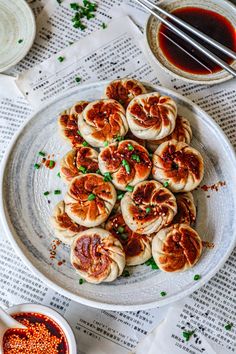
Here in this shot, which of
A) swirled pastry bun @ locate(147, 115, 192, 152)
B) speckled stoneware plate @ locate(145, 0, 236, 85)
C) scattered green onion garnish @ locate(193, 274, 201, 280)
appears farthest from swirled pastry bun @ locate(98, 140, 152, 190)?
speckled stoneware plate @ locate(145, 0, 236, 85)

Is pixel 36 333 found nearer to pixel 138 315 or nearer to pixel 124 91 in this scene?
pixel 138 315

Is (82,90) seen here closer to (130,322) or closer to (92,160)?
(92,160)

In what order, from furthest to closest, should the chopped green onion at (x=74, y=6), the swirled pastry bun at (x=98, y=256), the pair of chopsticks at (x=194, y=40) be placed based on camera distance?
1. the chopped green onion at (x=74, y=6)
2. the pair of chopsticks at (x=194, y=40)
3. the swirled pastry bun at (x=98, y=256)

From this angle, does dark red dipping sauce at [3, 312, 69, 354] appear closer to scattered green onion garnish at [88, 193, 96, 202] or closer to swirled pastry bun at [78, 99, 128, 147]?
scattered green onion garnish at [88, 193, 96, 202]

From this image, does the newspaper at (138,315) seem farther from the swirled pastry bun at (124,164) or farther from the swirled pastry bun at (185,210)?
the swirled pastry bun at (124,164)

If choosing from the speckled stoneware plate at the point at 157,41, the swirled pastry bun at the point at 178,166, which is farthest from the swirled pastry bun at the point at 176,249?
the speckled stoneware plate at the point at 157,41
